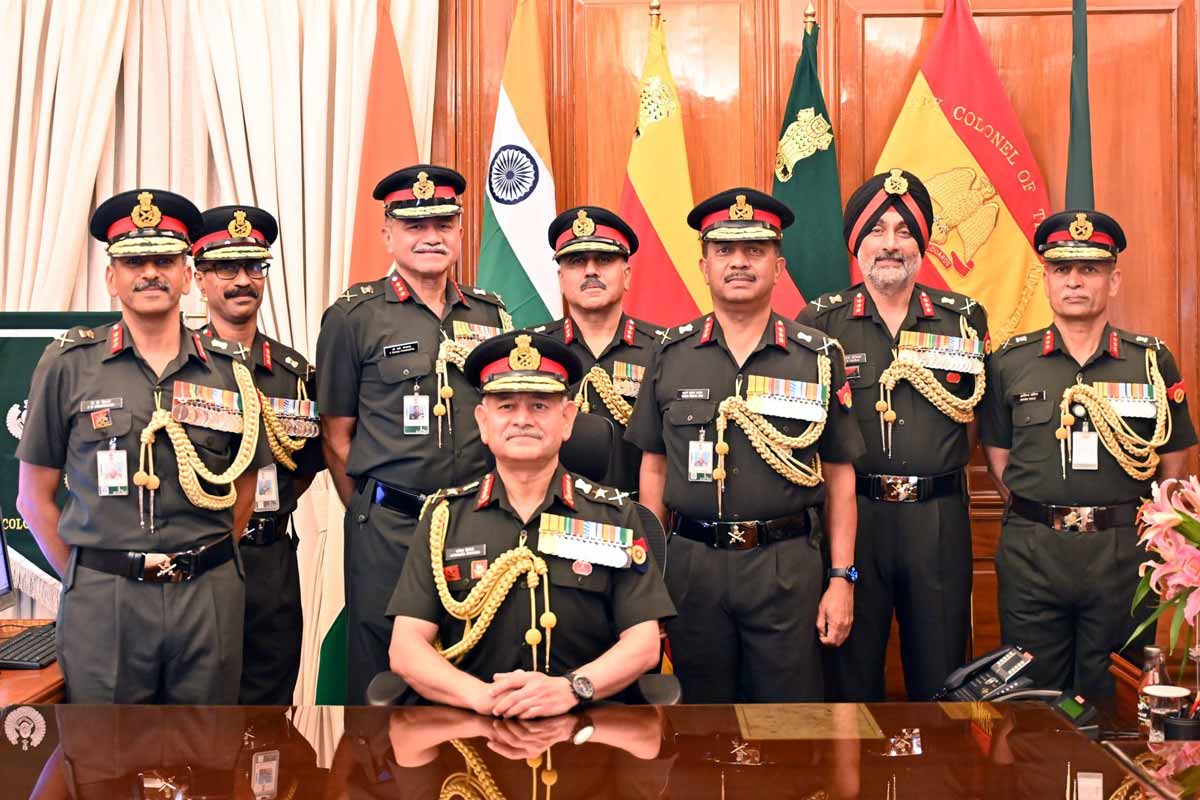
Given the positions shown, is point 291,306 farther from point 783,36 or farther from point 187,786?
point 187,786

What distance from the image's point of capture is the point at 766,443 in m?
3.36

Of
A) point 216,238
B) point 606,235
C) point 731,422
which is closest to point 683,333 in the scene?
point 731,422

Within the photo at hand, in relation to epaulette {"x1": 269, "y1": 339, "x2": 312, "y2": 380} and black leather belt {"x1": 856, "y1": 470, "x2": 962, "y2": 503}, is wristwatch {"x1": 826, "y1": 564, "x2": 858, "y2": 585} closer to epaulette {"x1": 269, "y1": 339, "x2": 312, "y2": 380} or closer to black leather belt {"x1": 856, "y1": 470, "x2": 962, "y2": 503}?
black leather belt {"x1": 856, "y1": 470, "x2": 962, "y2": 503}

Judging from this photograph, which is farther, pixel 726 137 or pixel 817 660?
pixel 726 137

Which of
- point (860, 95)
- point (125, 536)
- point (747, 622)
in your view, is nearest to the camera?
point (125, 536)

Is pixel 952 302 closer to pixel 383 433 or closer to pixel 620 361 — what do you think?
pixel 620 361

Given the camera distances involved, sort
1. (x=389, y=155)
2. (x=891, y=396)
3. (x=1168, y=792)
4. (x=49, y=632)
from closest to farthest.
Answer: (x=1168, y=792) < (x=49, y=632) < (x=891, y=396) < (x=389, y=155)

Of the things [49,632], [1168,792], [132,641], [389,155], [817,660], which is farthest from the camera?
[389,155]

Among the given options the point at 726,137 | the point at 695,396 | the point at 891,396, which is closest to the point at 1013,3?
the point at 726,137

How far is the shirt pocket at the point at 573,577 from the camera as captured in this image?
262 cm

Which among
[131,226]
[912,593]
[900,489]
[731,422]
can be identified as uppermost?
[131,226]

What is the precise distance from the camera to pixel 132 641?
9.50ft

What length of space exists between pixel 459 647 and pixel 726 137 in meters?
2.96

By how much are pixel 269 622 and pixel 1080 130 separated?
3329mm
